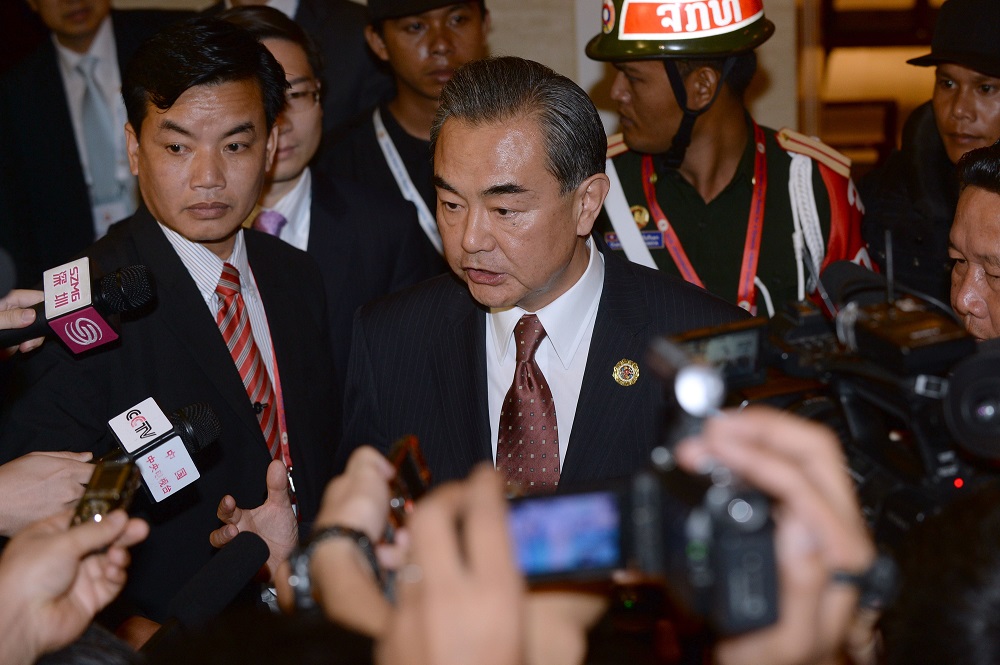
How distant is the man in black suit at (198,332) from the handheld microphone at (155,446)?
0.35 metres

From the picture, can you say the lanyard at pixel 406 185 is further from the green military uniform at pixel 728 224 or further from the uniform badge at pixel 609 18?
the uniform badge at pixel 609 18

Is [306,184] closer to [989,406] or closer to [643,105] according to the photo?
[643,105]

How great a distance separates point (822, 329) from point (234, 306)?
4.91 feet

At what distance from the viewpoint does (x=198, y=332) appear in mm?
2377

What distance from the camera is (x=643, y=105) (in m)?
3.24

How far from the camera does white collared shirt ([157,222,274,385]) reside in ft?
8.09

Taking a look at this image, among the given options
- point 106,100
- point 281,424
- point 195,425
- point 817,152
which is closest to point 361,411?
point 281,424

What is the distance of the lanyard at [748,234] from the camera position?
3191 millimetres

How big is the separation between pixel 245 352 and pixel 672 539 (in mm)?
1592

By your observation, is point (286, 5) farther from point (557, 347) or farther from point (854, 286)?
point (854, 286)

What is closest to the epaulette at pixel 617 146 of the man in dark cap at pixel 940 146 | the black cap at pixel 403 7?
the black cap at pixel 403 7

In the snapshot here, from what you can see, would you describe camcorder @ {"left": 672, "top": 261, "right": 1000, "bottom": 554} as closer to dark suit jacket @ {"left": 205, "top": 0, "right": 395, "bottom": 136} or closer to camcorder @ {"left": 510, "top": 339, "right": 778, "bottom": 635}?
camcorder @ {"left": 510, "top": 339, "right": 778, "bottom": 635}

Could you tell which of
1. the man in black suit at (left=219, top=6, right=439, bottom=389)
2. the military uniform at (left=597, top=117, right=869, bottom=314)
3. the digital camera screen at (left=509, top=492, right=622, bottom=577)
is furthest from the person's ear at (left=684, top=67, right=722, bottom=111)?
the digital camera screen at (left=509, top=492, right=622, bottom=577)

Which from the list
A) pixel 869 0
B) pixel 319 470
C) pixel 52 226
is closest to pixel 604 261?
pixel 319 470
